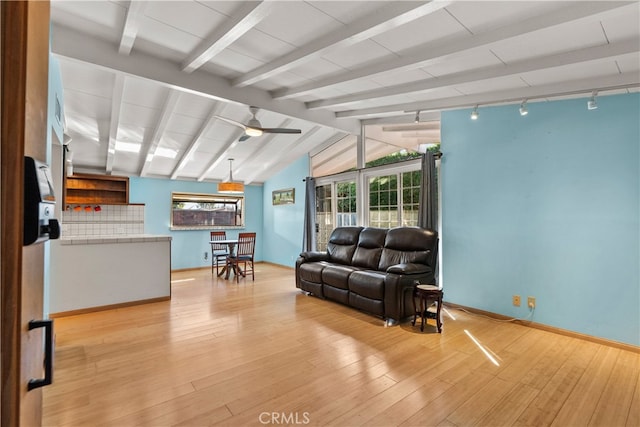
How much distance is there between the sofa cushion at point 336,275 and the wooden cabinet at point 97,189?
15.2 ft

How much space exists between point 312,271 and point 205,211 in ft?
13.9

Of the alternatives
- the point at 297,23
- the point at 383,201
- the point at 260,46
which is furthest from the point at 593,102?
the point at 260,46

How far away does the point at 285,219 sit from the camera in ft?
25.0

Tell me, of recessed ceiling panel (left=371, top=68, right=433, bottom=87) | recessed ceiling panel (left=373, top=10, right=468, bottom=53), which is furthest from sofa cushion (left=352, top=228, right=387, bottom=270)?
recessed ceiling panel (left=373, top=10, right=468, bottom=53)

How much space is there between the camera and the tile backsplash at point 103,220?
5891 mm

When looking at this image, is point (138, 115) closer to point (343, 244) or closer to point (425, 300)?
point (343, 244)

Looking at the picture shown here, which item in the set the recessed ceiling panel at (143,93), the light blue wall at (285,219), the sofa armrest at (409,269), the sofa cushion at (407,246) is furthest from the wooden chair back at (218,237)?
the sofa armrest at (409,269)

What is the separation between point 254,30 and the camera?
2514 millimetres

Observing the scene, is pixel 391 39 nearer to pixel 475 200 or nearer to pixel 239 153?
pixel 475 200

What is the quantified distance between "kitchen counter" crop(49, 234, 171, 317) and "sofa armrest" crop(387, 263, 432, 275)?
325 cm

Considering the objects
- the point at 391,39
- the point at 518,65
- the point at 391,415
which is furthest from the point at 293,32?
the point at 391,415

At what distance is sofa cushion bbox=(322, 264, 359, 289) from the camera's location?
4.10m

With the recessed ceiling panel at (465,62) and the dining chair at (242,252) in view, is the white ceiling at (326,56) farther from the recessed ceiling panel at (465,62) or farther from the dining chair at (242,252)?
the dining chair at (242,252)

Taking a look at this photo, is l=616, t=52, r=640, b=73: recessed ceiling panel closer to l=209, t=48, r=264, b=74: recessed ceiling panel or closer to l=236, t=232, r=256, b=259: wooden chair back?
l=209, t=48, r=264, b=74: recessed ceiling panel
